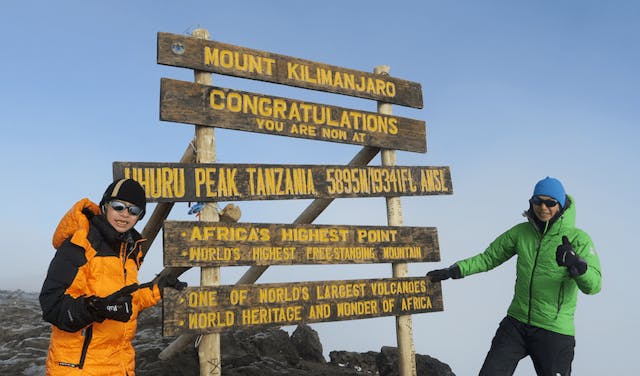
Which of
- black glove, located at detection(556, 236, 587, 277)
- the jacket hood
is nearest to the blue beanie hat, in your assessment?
black glove, located at detection(556, 236, 587, 277)

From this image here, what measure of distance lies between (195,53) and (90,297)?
3447 millimetres

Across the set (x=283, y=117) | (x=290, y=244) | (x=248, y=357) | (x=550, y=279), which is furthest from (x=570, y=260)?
(x=248, y=357)

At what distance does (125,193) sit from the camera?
4.02 m

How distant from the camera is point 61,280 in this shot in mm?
3633

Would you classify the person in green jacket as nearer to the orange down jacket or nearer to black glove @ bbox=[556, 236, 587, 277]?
black glove @ bbox=[556, 236, 587, 277]

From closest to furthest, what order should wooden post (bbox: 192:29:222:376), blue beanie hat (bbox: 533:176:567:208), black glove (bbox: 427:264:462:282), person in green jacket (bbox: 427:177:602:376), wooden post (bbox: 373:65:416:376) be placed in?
person in green jacket (bbox: 427:177:602:376) → blue beanie hat (bbox: 533:176:567:208) → wooden post (bbox: 192:29:222:376) → black glove (bbox: 427:264:462:282) → wooden post (bbox: 373:65:416:376)

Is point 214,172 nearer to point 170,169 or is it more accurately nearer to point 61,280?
point 170,169

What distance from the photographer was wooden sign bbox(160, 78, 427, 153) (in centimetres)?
589

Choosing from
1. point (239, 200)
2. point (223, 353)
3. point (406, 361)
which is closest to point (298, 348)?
point (223, 353)

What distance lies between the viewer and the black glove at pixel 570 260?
4.87 m

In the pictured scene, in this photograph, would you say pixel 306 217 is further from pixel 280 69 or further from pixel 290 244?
pixel 280 69

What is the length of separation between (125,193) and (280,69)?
3.34 m

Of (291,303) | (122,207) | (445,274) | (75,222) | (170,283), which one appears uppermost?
(122,207)

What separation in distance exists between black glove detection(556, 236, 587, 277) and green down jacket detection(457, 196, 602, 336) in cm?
8
